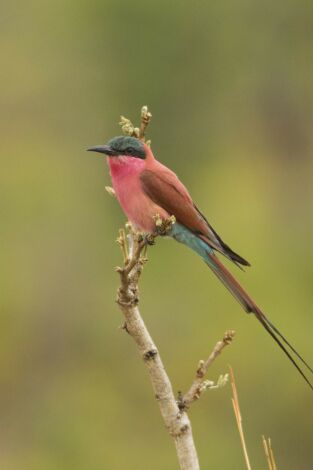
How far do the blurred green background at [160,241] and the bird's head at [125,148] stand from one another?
15.3ft

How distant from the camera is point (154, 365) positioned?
6.51 feet

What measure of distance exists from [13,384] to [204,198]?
7.18 ft

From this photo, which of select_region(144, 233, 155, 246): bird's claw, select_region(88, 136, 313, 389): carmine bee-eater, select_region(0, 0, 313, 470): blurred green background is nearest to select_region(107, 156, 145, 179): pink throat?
select_region(88, 136, 313, 389): carmine bee-eater

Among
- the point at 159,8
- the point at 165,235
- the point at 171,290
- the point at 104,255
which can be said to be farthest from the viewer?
the point at 159,8

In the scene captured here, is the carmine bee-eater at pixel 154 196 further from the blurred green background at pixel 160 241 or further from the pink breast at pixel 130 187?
the blurred green background at pixel 160 241

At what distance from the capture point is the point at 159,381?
1.97 meters

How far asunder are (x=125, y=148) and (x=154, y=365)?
711 millimetres

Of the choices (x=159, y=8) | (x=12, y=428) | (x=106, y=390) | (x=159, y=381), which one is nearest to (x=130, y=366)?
(x=106, y=390)

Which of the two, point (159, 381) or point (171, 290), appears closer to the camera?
point (159, 381)

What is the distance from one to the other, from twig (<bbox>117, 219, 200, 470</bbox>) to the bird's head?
0.52 m

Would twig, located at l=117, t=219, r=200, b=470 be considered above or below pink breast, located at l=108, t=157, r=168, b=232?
below

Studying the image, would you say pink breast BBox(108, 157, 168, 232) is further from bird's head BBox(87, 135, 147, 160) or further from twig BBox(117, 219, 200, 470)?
twig BBox(117, 219, 200, 470)

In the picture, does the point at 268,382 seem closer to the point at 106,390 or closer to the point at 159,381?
the point at 106,390

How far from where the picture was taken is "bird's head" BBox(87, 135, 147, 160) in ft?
8.43
